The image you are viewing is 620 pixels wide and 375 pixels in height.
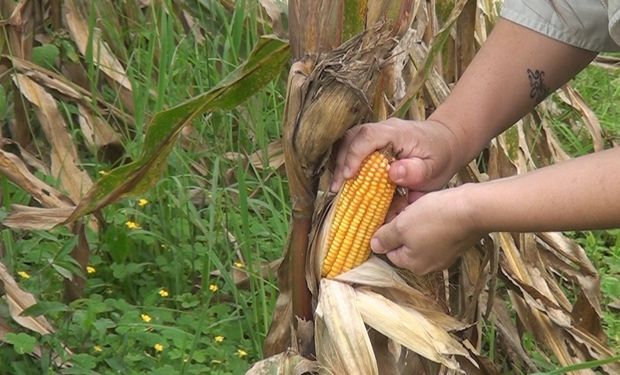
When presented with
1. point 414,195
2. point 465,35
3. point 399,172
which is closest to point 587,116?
point 465,35

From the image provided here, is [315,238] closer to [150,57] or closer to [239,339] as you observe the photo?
[239,339]

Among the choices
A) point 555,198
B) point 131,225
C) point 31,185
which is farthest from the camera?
point 131,225

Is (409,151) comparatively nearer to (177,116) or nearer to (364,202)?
(364,202)

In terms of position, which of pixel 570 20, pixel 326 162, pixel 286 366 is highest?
pixel 570 20

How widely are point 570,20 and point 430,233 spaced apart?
474 millimetres

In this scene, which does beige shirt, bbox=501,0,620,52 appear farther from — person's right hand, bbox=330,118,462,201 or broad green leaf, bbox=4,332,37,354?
broad green leaf, bbox=4,332,37,354

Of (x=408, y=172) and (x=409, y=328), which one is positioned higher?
(x=408, y=172)

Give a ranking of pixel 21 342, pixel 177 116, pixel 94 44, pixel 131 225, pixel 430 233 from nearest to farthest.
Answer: pixel 430 233, pixel 177 116, pixel 21 342, pixel 131 225, pixel 94 44

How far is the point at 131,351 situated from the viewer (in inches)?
91.9

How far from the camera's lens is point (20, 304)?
228 centimetres

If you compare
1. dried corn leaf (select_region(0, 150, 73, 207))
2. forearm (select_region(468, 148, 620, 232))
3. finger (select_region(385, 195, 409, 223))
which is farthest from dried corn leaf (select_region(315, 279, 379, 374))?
dried corn leaf (select_region(0, 150, 73, 207))

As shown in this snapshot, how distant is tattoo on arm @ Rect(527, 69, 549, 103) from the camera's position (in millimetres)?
2115

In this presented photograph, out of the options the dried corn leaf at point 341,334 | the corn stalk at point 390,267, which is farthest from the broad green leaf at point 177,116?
the dried corn leaf at point 341,334

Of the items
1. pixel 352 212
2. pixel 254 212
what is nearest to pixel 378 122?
pixel 352 212
